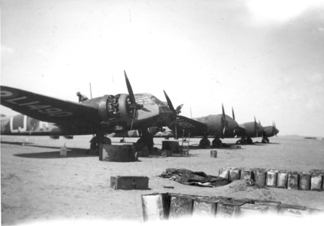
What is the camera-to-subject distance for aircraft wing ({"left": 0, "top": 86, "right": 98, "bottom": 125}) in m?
11.5

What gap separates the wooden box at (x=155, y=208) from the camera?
501cm

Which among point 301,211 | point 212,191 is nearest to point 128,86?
point 212,191

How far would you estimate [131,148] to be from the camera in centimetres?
1391

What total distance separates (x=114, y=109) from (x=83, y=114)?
1645 millimetres

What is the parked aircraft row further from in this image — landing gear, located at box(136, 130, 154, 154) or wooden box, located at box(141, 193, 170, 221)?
wooden box, located at box(141, 193, 170, 221)

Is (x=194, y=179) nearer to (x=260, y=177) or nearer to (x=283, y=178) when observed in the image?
(x=260, y=177)

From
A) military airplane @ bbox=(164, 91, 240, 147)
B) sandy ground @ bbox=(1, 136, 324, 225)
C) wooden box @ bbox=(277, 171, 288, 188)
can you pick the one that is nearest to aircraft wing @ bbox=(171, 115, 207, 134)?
military airplane @ bbox=(164, 91, 240, 147)

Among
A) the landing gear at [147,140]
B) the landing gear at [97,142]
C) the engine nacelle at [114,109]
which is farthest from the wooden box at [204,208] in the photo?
the landing gear at [147,140]

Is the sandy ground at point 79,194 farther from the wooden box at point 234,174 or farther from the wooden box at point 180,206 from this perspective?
the wooden box at point 234,174

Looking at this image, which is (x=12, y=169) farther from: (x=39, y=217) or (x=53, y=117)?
(x=53, y=117)

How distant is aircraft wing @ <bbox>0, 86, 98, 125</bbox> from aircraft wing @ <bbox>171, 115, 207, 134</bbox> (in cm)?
1253

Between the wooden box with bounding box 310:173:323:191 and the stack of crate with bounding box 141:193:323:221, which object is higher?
the stack of crate with bounding box 141:193:323:221

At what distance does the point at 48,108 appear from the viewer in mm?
13625

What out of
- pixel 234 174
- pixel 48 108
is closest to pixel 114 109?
pixel 48 108
